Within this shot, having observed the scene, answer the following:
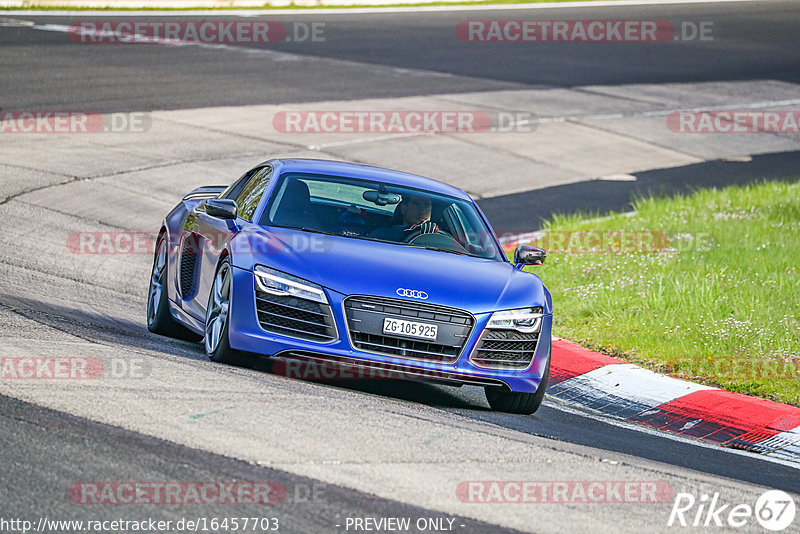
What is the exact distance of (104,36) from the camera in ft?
94.5

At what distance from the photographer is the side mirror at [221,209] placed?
795 centimetres

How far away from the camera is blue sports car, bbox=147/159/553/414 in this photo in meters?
7.18

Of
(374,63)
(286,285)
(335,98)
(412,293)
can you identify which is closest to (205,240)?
(286,285)

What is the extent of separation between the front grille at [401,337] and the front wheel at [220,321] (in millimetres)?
801

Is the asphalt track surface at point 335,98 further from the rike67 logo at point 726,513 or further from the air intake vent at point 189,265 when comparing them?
the air intake vent at point 189,265

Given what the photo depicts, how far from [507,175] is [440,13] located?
22.3 m

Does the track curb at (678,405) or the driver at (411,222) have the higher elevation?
the driver at (411,222)

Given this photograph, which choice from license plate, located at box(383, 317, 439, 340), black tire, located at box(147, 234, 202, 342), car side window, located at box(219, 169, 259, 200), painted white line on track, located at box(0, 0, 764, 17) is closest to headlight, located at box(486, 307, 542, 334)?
license plate, located at box(383, 317, 439, 340)

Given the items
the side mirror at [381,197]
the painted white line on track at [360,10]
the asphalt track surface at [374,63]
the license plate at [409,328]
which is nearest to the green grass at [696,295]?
the side mirror at [381,197]

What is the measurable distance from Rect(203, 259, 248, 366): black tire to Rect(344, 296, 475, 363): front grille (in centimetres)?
78

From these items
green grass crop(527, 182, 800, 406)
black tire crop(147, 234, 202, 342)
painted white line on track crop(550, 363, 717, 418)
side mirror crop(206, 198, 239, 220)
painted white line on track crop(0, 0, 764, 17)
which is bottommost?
painted white line on track crop(550, 363, 717, 418)

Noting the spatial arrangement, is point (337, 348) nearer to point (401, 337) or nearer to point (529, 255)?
point (401, 337)

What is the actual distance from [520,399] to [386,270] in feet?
4.19

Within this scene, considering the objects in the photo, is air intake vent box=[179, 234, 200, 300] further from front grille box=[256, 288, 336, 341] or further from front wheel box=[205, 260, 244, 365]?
front grille box=[256, 288, 336, 341]
